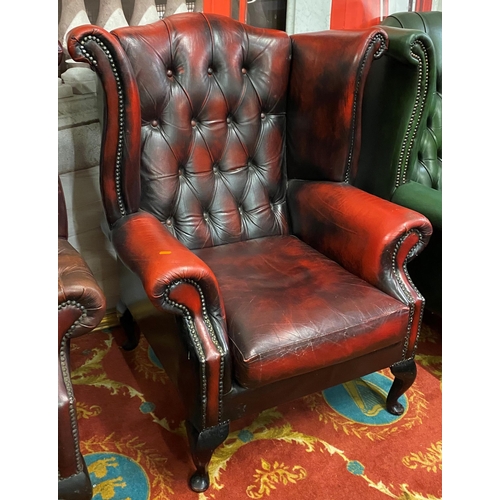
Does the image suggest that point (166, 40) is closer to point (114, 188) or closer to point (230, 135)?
point (230, 135)

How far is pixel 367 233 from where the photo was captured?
1.51 m

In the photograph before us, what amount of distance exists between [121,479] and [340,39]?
1449 millimetres

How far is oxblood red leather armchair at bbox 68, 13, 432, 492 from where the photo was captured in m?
1.27

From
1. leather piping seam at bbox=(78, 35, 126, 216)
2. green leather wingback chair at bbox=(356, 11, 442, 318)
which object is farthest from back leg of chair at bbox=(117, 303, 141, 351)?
green leather wingback chair at bbox=(356, 11, 442, 318)

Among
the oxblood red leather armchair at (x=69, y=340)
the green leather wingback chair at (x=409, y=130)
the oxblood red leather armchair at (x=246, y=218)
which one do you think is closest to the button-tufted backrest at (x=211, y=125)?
the oxblood red leather armchair at (x=246, y=218)

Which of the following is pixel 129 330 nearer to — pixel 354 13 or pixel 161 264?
pixel 161 264

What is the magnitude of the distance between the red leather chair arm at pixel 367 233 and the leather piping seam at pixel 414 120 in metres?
0.23

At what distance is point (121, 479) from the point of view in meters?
1.40

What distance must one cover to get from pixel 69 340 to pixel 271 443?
2.46 ft

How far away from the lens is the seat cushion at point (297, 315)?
4.14ft

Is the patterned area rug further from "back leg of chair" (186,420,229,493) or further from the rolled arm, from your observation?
the rolled arm

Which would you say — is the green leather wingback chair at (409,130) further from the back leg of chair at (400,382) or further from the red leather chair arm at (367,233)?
the back leg of chair at (400,382)

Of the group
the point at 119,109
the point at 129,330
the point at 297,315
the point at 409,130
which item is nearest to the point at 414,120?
the point at 409,130

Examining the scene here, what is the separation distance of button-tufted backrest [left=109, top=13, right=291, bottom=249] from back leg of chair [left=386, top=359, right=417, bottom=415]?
2.05 feet
